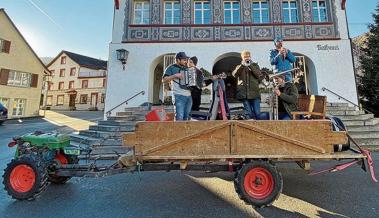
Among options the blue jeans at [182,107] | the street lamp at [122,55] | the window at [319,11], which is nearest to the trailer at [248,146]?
the blue jeans at [182,107]

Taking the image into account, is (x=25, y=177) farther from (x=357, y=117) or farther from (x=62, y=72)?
(x=62, y=72)

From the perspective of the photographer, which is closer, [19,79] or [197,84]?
[197,84]

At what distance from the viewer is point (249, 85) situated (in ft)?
15.0

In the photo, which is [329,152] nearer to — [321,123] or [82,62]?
[321,123]

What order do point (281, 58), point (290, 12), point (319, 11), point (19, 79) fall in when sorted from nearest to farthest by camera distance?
point (281, 58) < point (319, 11) < point (290, 12) < point (19, 79)

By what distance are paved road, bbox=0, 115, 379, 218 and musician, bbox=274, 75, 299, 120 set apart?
3.12 feet

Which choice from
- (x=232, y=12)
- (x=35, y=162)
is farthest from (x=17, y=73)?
(x=35, y=162)

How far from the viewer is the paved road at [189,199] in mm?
3281

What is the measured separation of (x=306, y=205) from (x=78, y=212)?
318cm

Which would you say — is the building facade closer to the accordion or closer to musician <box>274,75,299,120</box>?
the accordion

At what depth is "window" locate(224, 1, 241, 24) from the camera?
13344 millimetres

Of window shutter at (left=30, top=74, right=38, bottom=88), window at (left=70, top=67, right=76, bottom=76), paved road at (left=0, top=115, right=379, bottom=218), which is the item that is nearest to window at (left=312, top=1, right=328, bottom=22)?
paved road at (left=0, top=115, right=379, bottom=218)

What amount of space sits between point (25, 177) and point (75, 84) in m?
47.6

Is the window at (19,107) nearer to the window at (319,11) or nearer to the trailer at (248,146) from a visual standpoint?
the trailer at (248,146)
